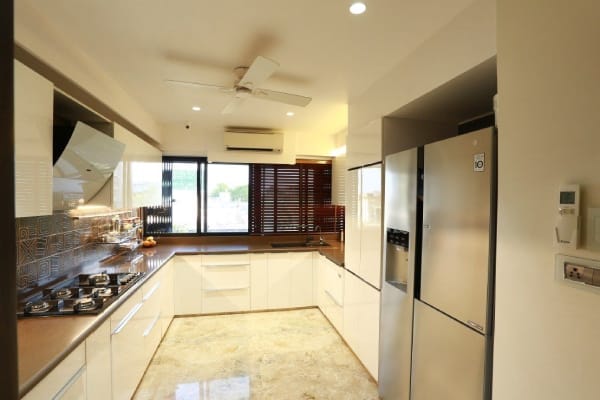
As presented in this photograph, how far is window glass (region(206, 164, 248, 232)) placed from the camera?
4254 millimetres

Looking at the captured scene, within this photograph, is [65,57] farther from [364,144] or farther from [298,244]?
[298,244]

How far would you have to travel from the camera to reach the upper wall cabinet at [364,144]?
2.24 meters

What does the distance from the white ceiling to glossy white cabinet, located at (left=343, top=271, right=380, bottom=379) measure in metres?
1.71

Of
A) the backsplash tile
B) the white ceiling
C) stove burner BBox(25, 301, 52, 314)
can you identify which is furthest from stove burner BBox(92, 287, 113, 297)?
the white ceiling

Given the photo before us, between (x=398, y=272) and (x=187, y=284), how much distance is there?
2.63 metres

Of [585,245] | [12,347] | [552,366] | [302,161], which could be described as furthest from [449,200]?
[302,161]

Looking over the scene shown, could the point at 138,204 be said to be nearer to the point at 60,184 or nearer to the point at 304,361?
the point at 60,184

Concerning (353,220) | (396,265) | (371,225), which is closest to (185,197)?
(353,220)

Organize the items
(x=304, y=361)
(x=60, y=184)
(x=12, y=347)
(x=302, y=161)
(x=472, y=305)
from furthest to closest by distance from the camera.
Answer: (x=302, y=161), (x=304, y=361), (x=60, y=184), (x=472, y=305), (x=12, y=347)

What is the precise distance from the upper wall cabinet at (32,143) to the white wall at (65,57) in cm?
29

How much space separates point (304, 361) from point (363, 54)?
2.58 metres

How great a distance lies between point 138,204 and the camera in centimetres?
272

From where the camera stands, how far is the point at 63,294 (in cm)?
185

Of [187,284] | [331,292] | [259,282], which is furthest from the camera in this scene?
[259,282]
